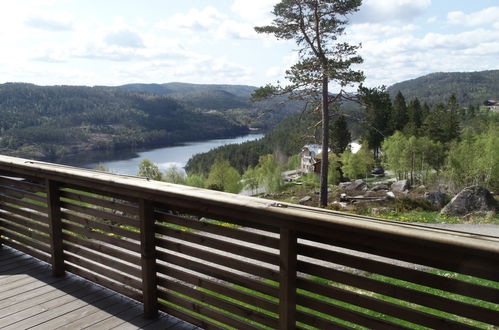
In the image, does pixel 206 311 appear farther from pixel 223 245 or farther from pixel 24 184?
pixel 24 184

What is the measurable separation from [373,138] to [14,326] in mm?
43227

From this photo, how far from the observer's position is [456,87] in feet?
510

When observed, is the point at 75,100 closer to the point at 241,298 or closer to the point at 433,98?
the point at 433,98

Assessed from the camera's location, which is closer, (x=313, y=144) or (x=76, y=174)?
(x=76, y=174)

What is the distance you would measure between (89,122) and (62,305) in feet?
422

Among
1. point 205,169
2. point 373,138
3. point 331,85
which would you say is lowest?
point 205,169

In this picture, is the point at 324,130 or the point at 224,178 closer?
the point at 324,130

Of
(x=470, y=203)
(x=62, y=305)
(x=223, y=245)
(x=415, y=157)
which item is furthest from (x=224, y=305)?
(x=415, y=157)

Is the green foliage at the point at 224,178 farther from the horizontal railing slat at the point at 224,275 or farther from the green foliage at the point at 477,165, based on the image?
the horizontal railing slat at the point at 224,275

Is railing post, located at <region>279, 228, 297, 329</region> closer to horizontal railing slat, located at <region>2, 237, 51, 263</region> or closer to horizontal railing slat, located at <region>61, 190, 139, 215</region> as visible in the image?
horizontal railing slat, located at <region>61, 190, 139, 215</region>

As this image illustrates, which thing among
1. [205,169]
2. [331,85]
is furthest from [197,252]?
[205,169]

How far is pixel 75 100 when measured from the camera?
136625 millimetres

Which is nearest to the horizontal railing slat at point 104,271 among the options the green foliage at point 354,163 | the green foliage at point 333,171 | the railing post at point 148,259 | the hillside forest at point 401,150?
the railing post at point 148,259

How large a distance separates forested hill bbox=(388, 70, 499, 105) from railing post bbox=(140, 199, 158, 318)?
132 metres
